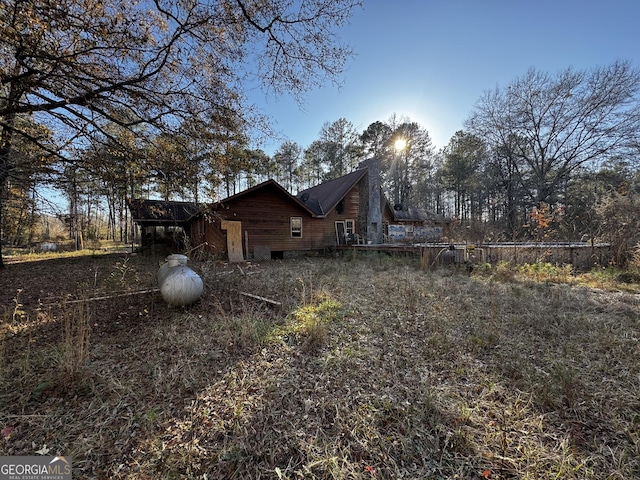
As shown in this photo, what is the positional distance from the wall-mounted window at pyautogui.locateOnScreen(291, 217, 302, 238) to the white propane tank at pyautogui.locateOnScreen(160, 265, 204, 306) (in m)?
10.6

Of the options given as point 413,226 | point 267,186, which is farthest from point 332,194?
point 413,226

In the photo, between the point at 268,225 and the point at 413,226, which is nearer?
the point at 268,225

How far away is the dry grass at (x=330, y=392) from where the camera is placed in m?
1.81

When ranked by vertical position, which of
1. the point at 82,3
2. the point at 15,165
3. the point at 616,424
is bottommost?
the point at 616,424

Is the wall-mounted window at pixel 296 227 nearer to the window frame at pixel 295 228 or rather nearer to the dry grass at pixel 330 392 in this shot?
the window frame at pixel 295 228

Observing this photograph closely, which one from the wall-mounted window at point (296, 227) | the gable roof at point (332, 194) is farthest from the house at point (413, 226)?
the wall-mounted window at point (296, 227)

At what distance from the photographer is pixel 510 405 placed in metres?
2.32

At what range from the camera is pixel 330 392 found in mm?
2518

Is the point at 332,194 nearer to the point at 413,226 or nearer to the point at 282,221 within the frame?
the point at 282,221

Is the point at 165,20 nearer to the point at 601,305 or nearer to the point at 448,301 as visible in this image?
the point at 448,301

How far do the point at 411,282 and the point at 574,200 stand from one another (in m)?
25.6

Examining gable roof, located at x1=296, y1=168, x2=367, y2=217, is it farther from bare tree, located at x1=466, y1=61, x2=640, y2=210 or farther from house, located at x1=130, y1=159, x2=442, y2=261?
bare tree, located at x1=466, y1=61, x2=640, y2=210

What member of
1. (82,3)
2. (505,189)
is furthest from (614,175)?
(82,3)

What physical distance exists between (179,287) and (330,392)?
3324 mm
